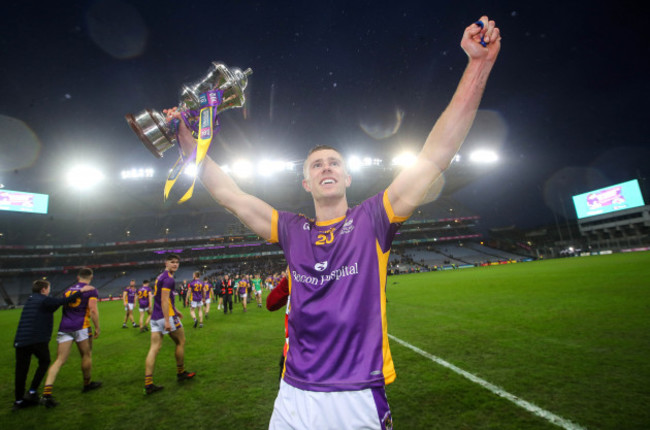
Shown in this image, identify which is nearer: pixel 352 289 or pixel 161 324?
pixel 352 289

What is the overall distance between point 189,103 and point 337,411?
2437 millimetres

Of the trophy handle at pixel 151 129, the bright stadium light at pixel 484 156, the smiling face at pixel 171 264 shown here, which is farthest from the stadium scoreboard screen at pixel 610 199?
the trophy handle at pixel 151 129

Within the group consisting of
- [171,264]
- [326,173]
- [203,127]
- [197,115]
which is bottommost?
[171,264]

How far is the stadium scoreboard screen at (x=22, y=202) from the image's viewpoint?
38594 mm

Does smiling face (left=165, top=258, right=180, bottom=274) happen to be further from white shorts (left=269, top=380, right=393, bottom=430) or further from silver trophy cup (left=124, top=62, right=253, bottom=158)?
white shorts (left=269, top=380, right=393, bottom=430)

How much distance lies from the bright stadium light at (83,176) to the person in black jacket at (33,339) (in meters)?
41.4

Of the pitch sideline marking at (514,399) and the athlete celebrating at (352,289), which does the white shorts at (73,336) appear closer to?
the athlete celebrating at (352,289)

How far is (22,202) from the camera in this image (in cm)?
3975

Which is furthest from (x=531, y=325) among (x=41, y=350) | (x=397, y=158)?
(x=397, y=158)

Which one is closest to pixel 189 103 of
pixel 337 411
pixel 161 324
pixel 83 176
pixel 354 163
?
pixel 337 411

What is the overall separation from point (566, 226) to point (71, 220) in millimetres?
108667

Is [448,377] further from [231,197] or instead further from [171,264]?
[171,264]

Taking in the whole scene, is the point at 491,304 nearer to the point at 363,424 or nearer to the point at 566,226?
the point at 363,424

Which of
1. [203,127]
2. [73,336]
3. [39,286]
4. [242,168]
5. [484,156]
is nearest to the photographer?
[203,127]
